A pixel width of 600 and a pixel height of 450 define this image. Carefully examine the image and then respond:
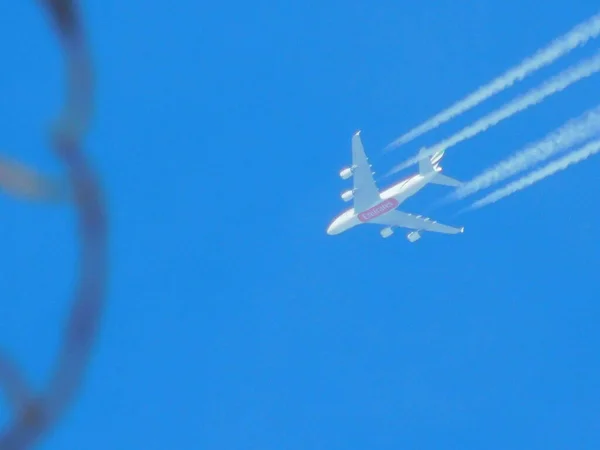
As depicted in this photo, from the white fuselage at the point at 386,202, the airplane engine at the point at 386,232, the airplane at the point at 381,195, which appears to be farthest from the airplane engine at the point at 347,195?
the airplane engine at the point at 386,232

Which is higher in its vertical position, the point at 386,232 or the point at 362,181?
the point at 362,181

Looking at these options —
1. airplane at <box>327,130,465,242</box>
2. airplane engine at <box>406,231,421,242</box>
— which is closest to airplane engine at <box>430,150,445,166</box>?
airplane at <box>327,130,465,242</box>

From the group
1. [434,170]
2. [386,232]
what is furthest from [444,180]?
[386,232]

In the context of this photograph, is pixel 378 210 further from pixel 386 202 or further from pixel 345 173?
pixel 345 173

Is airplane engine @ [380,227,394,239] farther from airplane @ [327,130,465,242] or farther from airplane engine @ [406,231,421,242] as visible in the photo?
airplane engine @ [406,231,421,242]

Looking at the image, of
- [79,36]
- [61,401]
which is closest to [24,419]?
[61,401]
